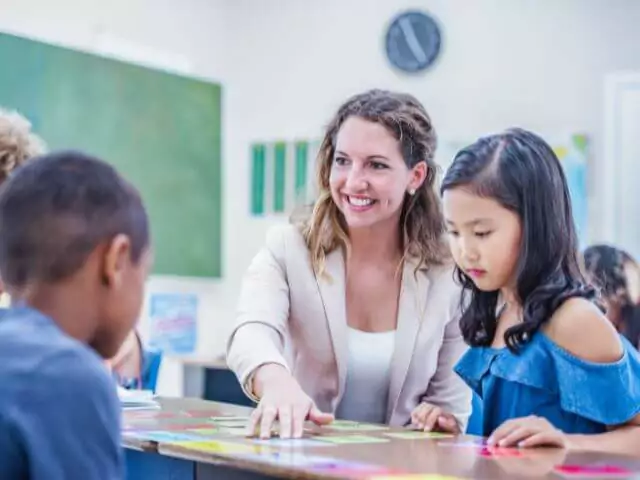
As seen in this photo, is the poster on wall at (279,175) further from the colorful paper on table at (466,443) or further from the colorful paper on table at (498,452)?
the colorful paper on table at (498,452)

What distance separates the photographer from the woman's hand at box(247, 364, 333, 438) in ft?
5.30

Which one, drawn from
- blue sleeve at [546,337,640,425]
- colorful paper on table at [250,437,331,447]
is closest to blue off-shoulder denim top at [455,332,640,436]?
blue sleeve at [546,337,640,425]

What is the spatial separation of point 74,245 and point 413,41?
3.87 metres

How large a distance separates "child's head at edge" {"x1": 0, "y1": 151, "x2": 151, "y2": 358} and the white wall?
3.14m

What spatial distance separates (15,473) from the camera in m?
1.03

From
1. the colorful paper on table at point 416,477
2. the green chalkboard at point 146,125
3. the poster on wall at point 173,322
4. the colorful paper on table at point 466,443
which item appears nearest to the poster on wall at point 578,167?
the green chalkboard at point 146,125

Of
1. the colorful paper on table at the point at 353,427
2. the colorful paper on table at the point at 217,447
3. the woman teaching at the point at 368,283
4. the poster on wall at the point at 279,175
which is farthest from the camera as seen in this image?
the poster on wall at the point at 279,175

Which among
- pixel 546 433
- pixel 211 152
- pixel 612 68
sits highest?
pixel 612 68

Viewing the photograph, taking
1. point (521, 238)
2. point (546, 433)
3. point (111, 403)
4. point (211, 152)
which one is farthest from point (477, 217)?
point (211, 152)

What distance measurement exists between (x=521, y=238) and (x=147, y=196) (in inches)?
122

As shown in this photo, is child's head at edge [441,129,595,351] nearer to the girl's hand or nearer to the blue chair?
the girl's hand

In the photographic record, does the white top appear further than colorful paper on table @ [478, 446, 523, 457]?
Yes

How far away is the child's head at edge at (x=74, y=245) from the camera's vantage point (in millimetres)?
1116

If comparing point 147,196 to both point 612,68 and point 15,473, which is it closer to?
point 612,68
